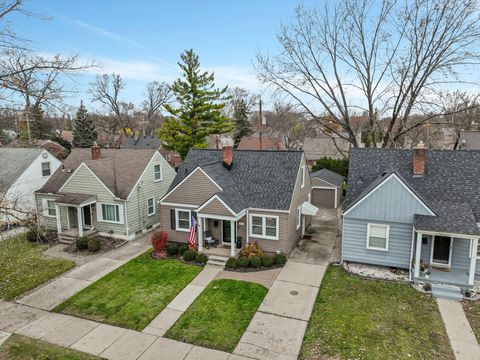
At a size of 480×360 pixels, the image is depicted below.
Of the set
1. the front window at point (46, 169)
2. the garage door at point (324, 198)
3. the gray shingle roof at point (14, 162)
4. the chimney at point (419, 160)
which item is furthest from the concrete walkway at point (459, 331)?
the front window at point (46, 169)

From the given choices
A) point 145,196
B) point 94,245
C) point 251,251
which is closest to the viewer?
point 251,251

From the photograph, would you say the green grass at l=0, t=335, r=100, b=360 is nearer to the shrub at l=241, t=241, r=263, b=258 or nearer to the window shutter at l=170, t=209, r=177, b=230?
the shrub at l=241, t=241, r=263, b=258

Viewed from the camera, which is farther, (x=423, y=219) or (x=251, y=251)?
(x=251, y=251)

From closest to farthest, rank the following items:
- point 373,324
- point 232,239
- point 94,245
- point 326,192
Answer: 1. point 373,324
2. point 232,239
3. point 94,245
4. point 326,192

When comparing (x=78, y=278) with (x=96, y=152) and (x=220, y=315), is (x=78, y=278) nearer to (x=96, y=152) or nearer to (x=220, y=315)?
(x=220, y=315)

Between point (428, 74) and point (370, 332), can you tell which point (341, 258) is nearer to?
point (370, 332)

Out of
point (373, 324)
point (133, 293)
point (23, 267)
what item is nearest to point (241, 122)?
point (23, 267)
